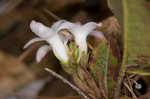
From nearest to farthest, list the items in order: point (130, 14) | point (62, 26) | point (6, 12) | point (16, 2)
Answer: point (130, 14) → point (62, 26) → point (16, 2) → point (6, 12)

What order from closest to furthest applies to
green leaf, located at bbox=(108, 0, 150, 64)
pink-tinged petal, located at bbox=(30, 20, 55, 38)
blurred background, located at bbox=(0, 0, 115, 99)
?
green leaf, located at bbox=(108, 0, 150, 64)
pink-tinged petal, located at bbox=(30, 20, 55, 38)
blurred background, located at bbox=(0, 0, 115, 99)

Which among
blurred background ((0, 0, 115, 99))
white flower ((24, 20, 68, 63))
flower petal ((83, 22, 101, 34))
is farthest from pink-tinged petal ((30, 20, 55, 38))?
blurred background ((0, 0, 115, 99))

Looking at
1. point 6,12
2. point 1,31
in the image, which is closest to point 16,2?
point 6,12

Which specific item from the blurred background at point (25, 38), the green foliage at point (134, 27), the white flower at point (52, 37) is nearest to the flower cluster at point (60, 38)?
the white flower at point (52, 37)

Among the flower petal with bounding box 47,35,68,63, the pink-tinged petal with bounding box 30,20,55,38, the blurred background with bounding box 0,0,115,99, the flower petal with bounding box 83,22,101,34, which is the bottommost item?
the blurred background with bounding box 0,0,115,99

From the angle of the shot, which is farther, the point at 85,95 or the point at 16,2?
the point at 16,2

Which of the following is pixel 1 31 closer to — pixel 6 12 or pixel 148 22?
pixel 6 12

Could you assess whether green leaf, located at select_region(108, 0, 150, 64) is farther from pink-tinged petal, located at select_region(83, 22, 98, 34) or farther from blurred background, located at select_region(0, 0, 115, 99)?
blurred background, located at select_region(0, 0, 115, 99)

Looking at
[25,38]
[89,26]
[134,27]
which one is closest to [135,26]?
[134,27]
